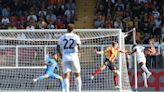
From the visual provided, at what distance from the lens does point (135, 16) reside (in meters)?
27.2

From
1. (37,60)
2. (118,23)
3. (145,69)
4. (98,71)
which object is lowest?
(145,69)

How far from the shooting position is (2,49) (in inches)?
847

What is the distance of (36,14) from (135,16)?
4263 mm

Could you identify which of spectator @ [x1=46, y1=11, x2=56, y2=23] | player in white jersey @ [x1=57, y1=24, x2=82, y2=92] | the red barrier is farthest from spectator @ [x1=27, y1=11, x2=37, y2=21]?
player in white jersey @ [x1=57, y1=24, x2=82, y2=92]

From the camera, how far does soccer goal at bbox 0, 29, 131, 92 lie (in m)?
21.3

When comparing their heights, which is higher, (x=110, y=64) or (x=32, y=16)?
(x=32, y=16)

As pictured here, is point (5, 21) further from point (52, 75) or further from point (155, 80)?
point (155, 80)

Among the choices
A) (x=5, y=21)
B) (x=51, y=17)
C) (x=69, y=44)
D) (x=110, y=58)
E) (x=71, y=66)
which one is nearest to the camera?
(x=69, y=44)

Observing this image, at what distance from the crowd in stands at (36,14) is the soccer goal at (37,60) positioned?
4506 mm

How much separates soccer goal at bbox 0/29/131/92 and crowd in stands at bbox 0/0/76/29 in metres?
4.51

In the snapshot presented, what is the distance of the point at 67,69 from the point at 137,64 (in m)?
7.36

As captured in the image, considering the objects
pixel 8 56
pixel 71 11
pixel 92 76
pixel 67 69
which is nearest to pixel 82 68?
pixel 92 76

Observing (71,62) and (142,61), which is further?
(142,61)

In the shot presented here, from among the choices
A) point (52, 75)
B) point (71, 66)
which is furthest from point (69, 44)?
point (52, 75)
